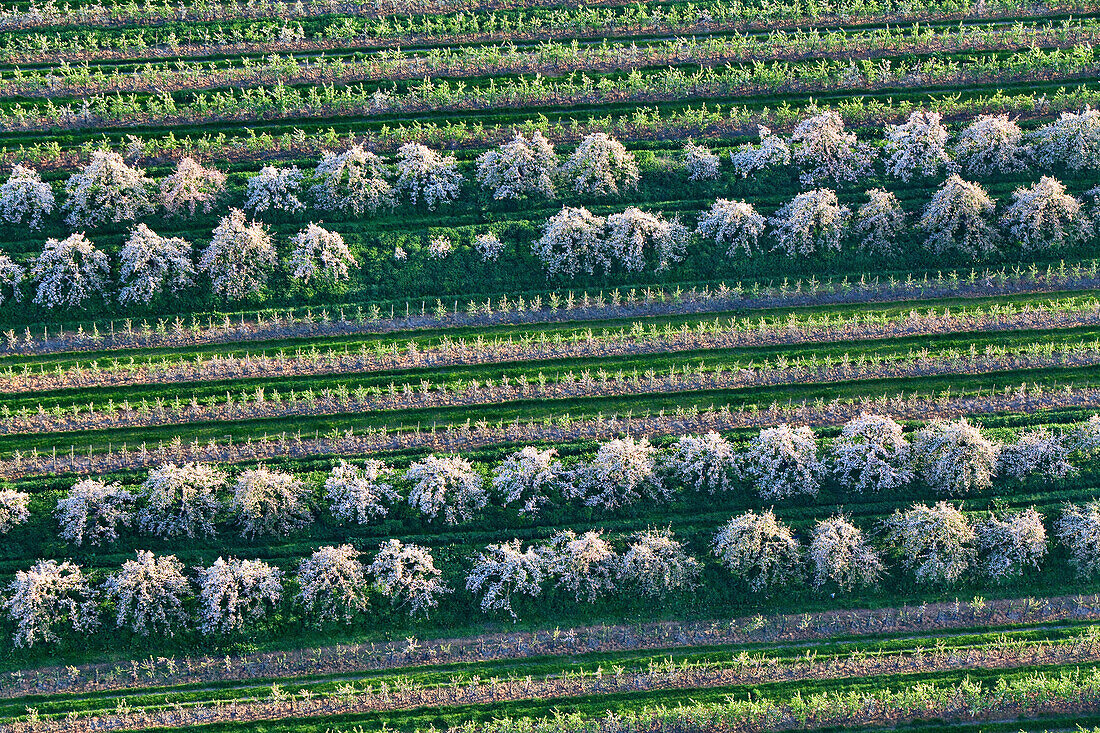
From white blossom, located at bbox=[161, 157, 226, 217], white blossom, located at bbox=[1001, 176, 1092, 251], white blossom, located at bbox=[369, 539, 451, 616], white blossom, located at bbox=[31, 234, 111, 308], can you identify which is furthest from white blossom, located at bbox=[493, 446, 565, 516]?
white blossom, located at bbox=[1001, 176, 1092, 251]

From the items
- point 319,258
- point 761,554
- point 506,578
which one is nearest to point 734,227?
point 761,554

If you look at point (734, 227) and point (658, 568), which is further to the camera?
point (734, 227)

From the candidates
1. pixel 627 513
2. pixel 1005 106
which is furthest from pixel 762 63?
pixel 627 513

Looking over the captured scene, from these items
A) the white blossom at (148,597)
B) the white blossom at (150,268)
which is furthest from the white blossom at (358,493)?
the white blossom at (150,268)

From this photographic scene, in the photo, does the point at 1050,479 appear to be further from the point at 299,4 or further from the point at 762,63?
the point at 299,4

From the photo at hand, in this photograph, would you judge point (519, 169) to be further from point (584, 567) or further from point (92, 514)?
point (92, 514)
